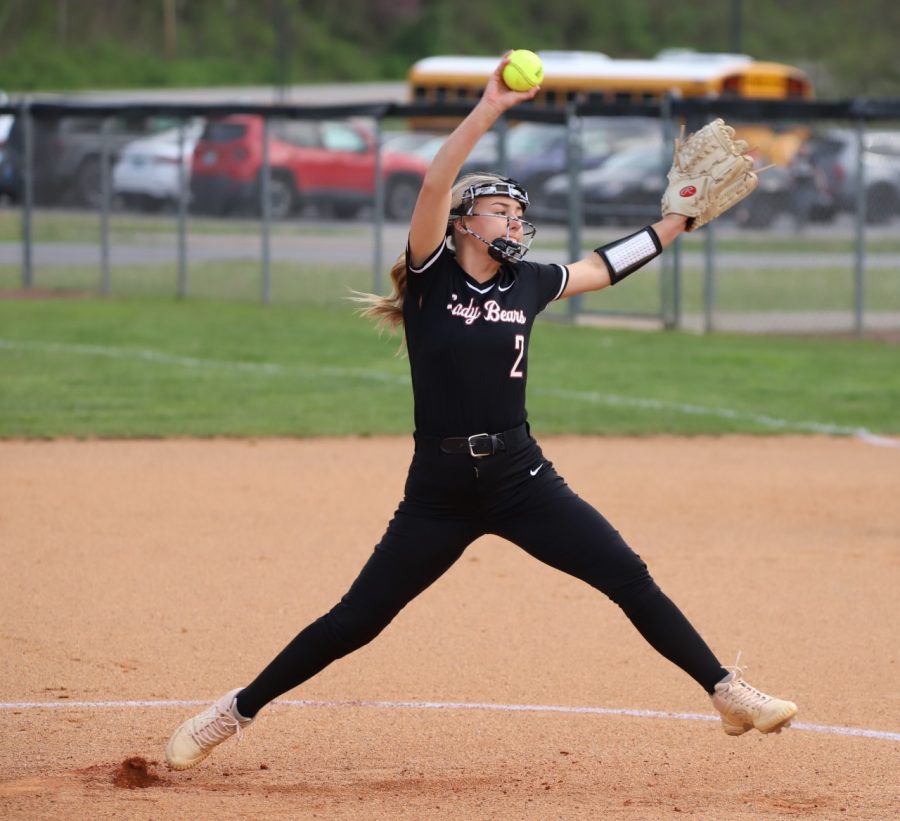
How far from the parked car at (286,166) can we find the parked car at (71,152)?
94 centimetres

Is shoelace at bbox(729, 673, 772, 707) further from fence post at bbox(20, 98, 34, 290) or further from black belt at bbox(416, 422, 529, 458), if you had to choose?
fence post at bbox(20, 98, 34, 290)

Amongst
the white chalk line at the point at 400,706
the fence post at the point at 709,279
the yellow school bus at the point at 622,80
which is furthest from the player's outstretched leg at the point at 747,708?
the yellow school bus at the point at 622,80

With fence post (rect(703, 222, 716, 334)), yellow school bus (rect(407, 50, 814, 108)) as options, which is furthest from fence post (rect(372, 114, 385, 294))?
yellow school bus (rect(407, 50, 814, 108))

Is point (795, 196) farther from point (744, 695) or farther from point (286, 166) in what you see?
point (744, 695)

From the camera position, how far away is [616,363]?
15234 millimetres

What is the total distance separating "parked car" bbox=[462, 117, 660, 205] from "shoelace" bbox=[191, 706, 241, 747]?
12.4 m

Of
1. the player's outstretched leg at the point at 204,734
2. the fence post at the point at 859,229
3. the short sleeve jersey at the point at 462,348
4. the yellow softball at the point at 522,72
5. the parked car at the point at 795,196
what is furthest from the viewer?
the parked car at the point at 795,196

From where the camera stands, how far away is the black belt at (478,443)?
4.92m

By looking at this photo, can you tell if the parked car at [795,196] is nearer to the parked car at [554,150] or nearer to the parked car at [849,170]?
the parked car at [849,170]

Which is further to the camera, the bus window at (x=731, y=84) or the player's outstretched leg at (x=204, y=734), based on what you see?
the bus window at (x=731, y=84)

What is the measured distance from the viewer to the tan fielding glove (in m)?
5.54

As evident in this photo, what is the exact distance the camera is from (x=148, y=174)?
857 inches

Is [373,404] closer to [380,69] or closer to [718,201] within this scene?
[718,201]

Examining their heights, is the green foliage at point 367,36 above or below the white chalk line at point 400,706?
above
